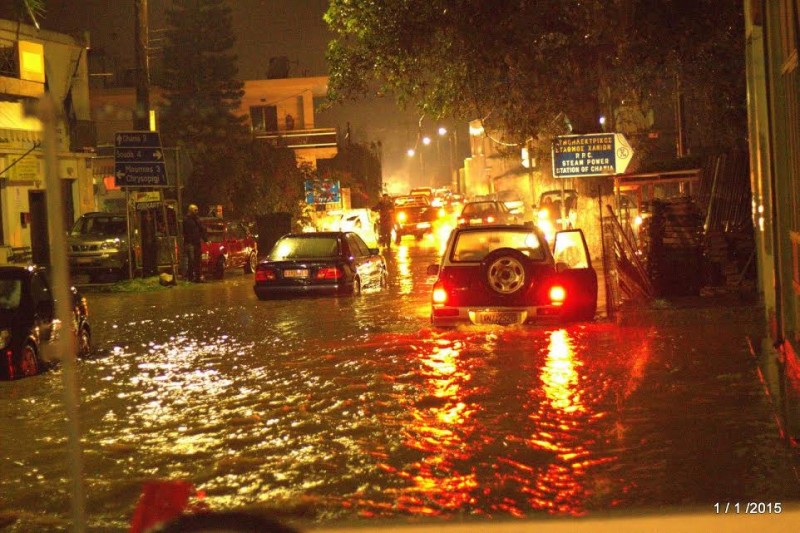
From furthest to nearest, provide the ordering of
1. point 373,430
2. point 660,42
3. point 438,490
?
point 660,42 → point 373,430 → point 438,490

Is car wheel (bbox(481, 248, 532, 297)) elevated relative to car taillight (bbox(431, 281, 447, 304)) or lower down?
elevated

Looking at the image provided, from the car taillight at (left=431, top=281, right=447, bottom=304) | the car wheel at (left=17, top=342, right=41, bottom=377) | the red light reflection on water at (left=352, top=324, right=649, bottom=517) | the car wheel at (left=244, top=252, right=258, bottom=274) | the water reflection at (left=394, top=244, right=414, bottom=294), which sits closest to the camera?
the red light reflection on water at (left=352, top=324, right=649, bottom=517)

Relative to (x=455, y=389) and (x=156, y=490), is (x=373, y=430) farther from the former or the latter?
(x=156, y=490)

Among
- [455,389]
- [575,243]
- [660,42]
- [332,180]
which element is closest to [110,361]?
[455,389]

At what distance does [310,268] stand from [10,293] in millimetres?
7907

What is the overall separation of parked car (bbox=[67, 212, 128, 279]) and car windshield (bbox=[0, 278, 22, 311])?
46.8 ft

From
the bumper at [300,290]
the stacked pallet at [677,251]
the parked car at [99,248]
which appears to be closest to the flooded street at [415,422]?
the stacked pallet at [677,251]

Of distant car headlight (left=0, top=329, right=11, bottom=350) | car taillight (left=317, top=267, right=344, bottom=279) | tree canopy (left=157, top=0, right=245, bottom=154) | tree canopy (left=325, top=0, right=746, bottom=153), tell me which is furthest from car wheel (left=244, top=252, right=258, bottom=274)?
tree canopy (left=157, top=0, right=245, bottom=154)

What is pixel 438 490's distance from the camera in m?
6.94

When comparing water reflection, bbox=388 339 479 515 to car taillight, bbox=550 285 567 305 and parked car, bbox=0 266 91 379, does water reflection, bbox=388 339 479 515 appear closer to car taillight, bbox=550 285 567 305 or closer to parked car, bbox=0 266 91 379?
car taillight, bbox=550 285 567 305

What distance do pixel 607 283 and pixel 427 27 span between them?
7.06 metres

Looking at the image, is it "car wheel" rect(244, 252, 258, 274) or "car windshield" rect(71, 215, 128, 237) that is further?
"car wheel" rect(244, 252, 258, 274)

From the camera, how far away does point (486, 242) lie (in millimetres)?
15008

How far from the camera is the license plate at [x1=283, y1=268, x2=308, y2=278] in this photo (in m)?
19.9
